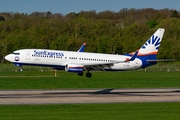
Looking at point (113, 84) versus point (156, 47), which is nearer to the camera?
point (113, 84)

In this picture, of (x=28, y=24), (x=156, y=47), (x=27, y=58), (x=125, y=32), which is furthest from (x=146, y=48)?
(x=28, y=24)

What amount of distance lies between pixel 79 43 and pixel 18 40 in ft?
56.0

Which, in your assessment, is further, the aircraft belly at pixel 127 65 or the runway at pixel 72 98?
Answer: the aircraft belly at pixel 127 65

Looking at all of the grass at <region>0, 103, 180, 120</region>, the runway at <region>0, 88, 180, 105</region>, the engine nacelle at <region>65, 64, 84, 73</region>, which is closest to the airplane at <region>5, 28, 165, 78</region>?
the engine nacelle at <region>65, 64, 84, 73</region>

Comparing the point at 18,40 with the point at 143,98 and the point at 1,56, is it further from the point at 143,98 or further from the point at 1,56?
the point at 143,98

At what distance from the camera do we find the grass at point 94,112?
28328 mm

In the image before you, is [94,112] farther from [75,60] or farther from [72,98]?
[75,60]

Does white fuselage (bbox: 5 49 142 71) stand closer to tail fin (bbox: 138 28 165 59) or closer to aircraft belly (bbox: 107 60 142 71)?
aircraft belly (bbox: 107 60 142 71)

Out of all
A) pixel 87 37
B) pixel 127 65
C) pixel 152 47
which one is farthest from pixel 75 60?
pixel 87 37

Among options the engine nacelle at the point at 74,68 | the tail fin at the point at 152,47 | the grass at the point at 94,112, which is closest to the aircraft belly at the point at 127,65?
the tail fin at the point at 152,47

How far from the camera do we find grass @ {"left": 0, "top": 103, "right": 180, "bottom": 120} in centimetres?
2833

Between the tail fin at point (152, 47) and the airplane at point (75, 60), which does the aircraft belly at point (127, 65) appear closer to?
the airplane at point (75, 60)

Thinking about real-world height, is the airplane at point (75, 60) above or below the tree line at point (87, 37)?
below

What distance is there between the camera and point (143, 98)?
4025 cm
